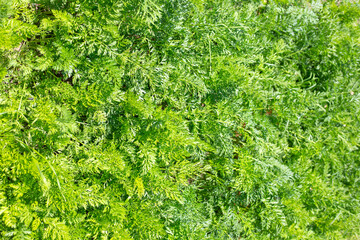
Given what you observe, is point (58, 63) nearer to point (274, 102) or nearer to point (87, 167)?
point (87, 167)

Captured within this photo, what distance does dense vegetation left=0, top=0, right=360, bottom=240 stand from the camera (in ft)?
7.18

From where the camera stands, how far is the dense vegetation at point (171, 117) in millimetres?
2189

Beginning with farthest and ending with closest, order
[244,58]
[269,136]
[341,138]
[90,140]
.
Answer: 1. [341,138]
2. [269,136]
3. [244,58]
4. [90,140]

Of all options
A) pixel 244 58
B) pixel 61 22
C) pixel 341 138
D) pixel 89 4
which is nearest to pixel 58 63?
pixel 61 22

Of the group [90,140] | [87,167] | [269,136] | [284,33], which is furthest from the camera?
[284,33]

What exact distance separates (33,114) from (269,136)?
2.34m

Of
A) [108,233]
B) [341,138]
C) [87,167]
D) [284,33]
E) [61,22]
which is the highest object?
[284,33]

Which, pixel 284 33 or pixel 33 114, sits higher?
pixel 284 33

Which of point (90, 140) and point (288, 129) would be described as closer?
point (90, 140)

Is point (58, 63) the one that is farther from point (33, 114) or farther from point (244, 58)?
point (244, 58)

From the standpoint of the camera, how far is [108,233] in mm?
2359

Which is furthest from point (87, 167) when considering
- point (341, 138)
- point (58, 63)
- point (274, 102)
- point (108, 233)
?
point (341, 138)

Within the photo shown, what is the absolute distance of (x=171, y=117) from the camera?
252cm

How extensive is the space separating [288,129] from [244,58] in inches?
46.0
